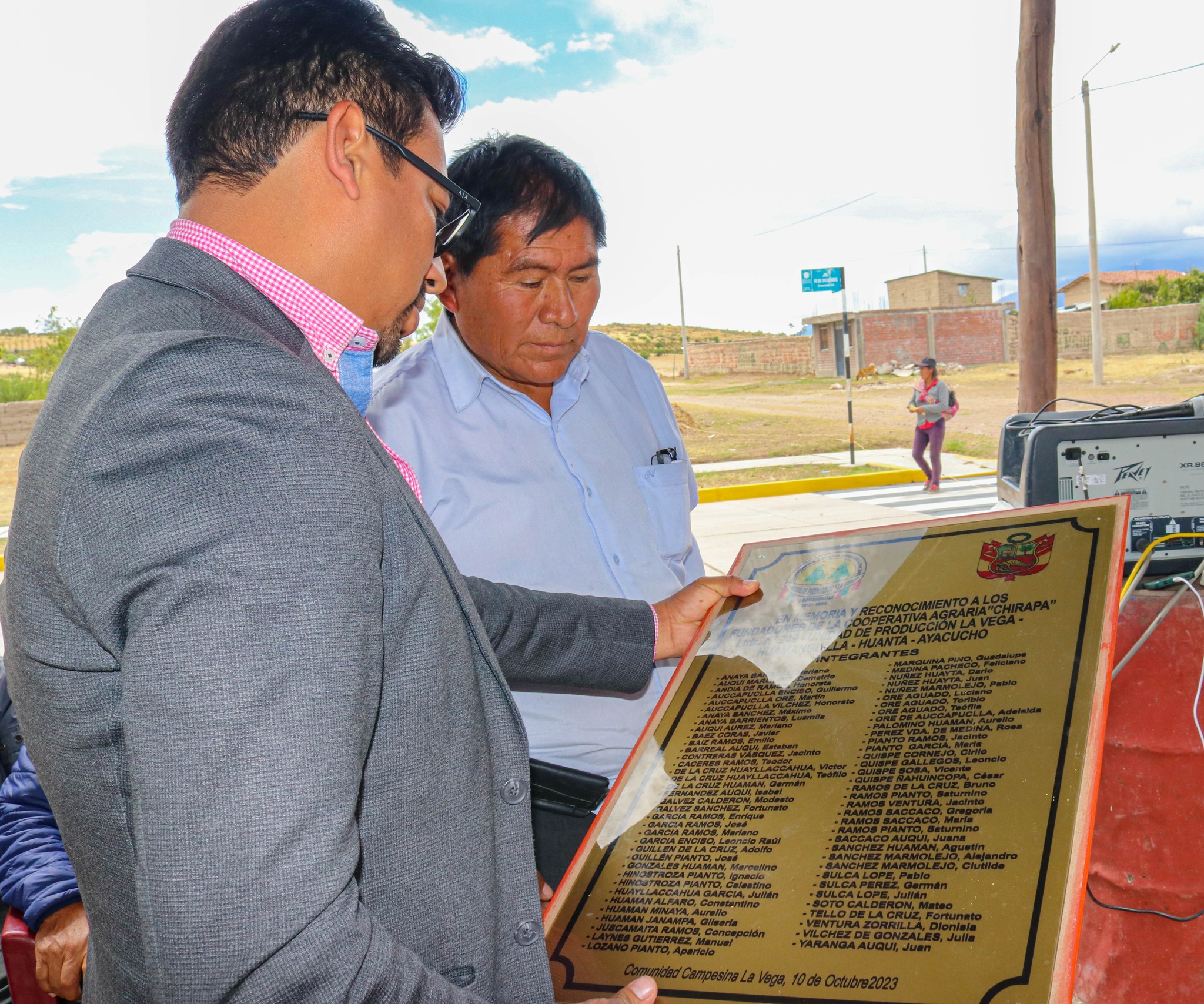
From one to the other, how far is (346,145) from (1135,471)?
1.48 m

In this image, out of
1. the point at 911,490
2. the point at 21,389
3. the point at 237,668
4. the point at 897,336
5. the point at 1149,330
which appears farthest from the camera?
the point at 897,336

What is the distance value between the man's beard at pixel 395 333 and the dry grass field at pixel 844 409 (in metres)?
11.9

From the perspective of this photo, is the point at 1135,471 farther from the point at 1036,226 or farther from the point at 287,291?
the point at 1036,226

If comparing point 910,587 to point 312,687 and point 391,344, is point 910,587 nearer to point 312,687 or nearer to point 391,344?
point 391,344

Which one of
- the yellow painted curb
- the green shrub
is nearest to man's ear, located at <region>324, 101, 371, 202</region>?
the yellow painted curb

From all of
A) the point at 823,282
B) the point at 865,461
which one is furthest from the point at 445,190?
the point at 865,461

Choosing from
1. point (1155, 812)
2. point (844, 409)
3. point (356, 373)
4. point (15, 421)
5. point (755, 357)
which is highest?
point (755, 357)

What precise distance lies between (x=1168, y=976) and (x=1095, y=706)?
A: 4.34 feet

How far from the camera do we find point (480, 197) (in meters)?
1.84

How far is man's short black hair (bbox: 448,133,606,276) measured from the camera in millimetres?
1818

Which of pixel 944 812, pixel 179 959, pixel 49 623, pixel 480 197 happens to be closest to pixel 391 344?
pixel 49 623

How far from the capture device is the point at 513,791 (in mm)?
873

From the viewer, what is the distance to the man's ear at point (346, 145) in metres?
0.84

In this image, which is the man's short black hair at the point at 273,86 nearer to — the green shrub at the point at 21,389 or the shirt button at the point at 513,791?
the shirt button at the point at 513,791
